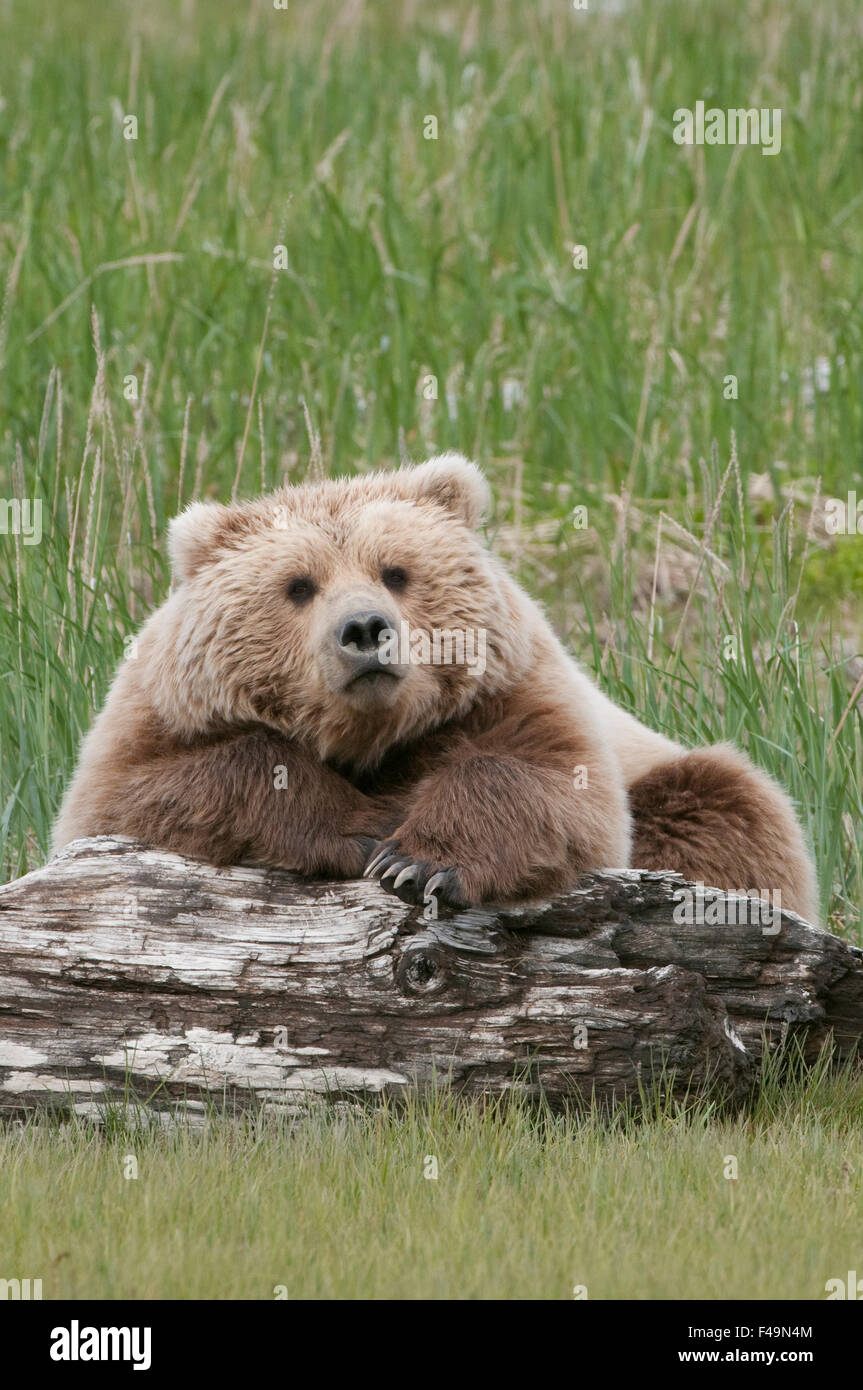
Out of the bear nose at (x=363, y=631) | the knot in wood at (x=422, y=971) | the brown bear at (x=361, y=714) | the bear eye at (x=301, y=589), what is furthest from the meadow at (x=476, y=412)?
the bear eye at (x=301, y=589)

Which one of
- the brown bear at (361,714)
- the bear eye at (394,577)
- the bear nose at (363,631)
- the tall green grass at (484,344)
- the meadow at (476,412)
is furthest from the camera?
the tall green grass at (484,344)

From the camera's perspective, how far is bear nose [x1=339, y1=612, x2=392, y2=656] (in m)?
3.83

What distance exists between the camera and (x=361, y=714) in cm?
409

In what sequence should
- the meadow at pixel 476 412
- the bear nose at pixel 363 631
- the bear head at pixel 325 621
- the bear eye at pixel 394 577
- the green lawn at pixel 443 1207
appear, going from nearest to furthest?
1. the green lawn at pixel 443 1207
2. the meadow at pixel 476 412
3. the bear nose at pixel 363 631
4. the bear head at pixel 325 621
5. the bear eye at pixel 394 577

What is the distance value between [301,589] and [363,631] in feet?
1.35

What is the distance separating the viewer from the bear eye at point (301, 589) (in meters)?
4.18

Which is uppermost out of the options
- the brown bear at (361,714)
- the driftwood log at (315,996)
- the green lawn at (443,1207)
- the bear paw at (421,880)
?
the brown bear at (361,714)

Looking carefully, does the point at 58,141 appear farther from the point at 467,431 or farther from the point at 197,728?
the point at 197,728

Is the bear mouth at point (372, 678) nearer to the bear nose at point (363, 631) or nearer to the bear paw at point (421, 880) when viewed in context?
the bear nose at point (363, 631)

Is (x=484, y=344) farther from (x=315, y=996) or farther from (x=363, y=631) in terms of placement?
(x=315, y=996)

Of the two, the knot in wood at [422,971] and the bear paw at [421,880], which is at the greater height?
the bear paw at [421,880]

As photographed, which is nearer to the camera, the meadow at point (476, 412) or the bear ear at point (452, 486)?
the meadow at point (476, 412)

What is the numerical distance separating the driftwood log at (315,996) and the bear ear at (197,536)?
33.6 inches

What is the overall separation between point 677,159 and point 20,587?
5.88 m
